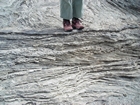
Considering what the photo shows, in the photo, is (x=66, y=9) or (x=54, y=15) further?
(x=54, y=15)

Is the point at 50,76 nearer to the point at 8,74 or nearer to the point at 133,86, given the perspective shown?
the point at 8,74

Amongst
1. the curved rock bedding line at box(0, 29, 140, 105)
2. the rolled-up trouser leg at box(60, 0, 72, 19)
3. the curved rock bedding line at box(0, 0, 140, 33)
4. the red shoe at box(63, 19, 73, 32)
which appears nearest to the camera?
the curved rock bedding line at box(0, 29, 140, 105)

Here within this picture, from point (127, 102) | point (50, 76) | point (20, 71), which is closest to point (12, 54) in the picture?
point (20, 71)

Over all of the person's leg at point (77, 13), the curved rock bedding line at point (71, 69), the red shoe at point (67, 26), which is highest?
the person's leg at point (77, 13)

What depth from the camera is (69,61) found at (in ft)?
9.59

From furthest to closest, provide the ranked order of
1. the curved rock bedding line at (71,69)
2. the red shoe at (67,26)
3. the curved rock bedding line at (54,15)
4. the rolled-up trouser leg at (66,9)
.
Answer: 1. the curved rock bedding line at (54,15)
2. the red shoe at (67,26)
3. the rolled-up trouser leg at (66,9)
4. the curved rock bedding line at (71,69)

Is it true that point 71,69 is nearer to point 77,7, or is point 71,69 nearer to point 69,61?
point 69,61

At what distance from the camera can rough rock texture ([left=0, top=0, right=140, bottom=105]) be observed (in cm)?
257

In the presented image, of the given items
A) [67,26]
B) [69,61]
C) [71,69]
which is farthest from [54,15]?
[71,69]

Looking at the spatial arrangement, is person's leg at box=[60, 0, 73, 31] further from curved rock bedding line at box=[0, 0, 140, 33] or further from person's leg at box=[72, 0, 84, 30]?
curved rock bedding line at box=[0, 0, 140, 33]

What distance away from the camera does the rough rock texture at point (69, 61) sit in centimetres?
257

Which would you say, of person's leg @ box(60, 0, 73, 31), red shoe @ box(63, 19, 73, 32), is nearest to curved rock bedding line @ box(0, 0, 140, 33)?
red shoe @ box(63, 19, 73, 32)

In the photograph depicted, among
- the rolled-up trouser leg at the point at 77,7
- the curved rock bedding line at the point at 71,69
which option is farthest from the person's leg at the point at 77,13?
the curved rock bedding line at the point at 71,69

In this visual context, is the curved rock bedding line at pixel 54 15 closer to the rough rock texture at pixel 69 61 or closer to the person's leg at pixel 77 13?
the rough rock texture at pixel 69 61
